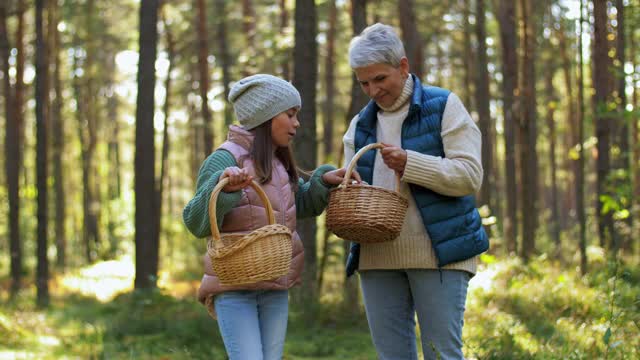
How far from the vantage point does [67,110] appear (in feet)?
94.7

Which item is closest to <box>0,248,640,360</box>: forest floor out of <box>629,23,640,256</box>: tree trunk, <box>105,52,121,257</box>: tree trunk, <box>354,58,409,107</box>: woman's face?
<box>354,58,409,107</box>: woman's face

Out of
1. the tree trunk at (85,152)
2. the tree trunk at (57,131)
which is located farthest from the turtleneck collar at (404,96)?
the tree trunk at (85,152)

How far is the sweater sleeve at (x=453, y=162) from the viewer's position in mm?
3914

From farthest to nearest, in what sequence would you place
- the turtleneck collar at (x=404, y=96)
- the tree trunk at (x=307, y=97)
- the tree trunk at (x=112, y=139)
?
1. the tree trunk at (x=112, y=139)
2. the tree trunk at (x=307, y=97)
3. the turtleneck collar at (x=404, y=96)

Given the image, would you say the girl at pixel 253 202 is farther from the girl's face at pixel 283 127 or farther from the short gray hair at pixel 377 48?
the short gray hair at pixel 377 48

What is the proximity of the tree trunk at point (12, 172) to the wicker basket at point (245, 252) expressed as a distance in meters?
12.2

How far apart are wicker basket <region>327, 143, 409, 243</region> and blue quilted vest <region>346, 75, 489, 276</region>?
15 cm

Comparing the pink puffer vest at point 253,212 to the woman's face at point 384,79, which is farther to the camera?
the woman's face at point 384,79

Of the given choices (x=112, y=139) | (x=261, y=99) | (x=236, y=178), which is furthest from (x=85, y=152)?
(x=236, y=178)

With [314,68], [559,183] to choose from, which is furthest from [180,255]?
[559,183]

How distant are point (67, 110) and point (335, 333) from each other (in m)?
22.7

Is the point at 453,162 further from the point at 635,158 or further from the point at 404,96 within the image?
the point at 635,158

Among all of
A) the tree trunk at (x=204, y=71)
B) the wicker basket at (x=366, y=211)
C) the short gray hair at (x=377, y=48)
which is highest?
the tree trunk at (x=204, y=71)

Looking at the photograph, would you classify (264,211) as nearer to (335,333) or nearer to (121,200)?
(335,333)
